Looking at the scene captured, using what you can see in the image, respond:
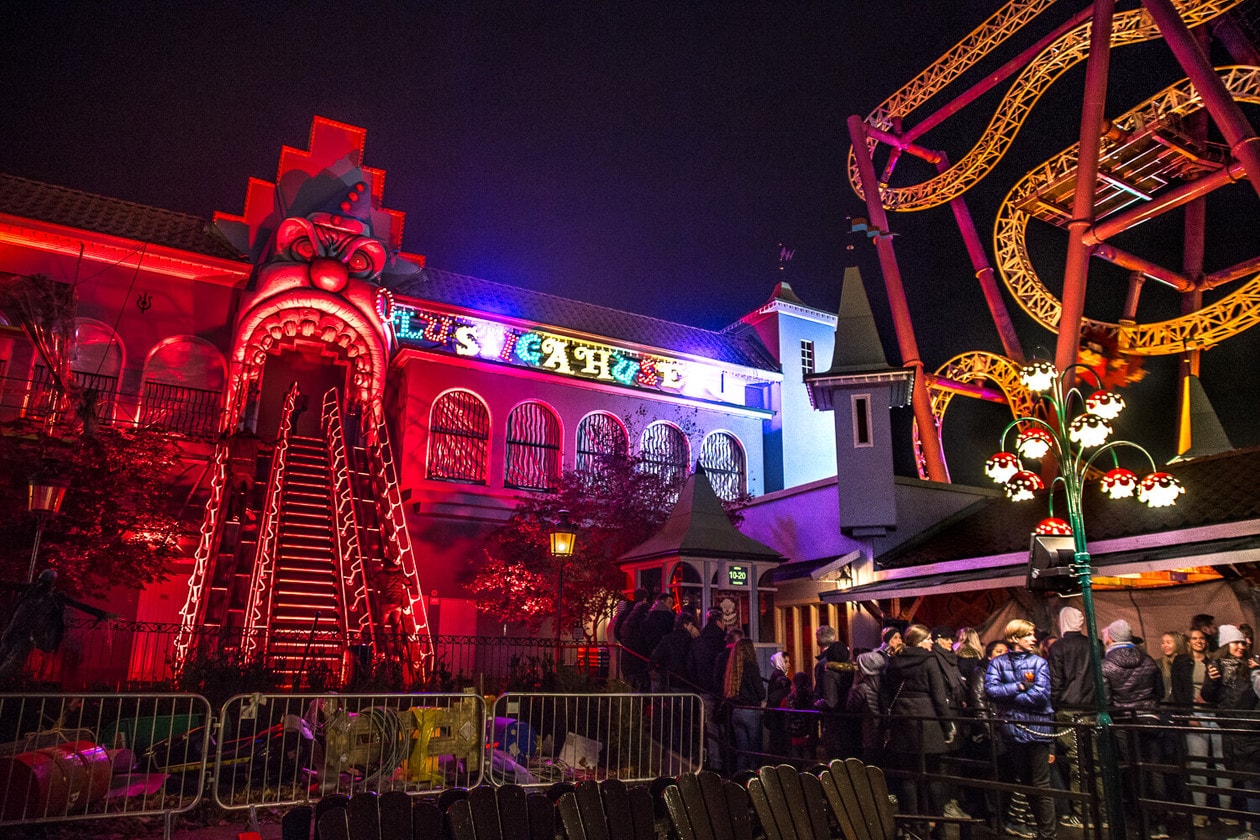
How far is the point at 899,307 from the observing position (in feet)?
74.2

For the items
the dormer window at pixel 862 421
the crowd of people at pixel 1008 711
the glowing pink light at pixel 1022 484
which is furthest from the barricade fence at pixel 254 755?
the dormer window at pixel 862 421

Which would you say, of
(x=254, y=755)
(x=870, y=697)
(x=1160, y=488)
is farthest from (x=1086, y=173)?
(x=254, y=755)

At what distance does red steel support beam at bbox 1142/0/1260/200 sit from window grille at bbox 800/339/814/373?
1717 cm

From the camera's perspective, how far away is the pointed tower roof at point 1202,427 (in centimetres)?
1828

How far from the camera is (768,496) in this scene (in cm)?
2255

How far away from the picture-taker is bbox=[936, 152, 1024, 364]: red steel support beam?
23.1 meters

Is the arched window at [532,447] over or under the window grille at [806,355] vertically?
under

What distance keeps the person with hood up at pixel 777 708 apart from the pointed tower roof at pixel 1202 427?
11.5 m

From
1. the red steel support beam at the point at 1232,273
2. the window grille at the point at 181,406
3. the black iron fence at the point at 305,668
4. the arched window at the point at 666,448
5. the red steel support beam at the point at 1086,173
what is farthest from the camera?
the arched window at the point at 666,448

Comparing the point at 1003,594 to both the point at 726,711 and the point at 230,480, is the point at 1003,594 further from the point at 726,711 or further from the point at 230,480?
the point at 230,480

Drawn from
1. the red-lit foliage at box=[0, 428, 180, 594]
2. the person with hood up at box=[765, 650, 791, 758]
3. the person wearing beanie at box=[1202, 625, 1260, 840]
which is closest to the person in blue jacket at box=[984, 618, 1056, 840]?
the person wearing beanie at box=[1202, 625, 1260, 840]

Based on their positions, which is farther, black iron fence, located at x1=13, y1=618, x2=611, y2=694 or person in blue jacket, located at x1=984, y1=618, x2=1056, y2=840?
black iron fence, located at x1=13, y1=618, x2=611, y2=694

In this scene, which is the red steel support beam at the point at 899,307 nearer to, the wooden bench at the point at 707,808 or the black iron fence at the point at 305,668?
the black iron fence at the point at 305,668

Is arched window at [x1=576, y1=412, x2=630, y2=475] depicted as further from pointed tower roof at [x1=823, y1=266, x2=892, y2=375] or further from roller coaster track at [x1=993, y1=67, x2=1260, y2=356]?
roller coaster track at [x1=993, y1=67, x2=1260, y2=356]
